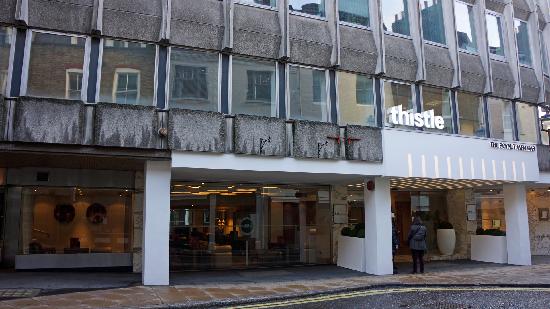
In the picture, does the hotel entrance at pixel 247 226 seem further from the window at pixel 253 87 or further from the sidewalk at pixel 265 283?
the window at pixel 253 87

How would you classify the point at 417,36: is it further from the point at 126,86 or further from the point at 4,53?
the point at 4,53

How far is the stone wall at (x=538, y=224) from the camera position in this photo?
20.9 metres

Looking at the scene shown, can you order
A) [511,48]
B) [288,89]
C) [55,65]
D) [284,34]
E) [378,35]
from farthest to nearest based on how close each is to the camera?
[511,48], [378,35], [288,89], [284,34], [55,65]

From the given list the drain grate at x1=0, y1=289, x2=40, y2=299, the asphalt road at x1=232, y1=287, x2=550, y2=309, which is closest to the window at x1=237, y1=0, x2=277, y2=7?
the asphalt road at x1=232, y1=287, x2=550, y2=309

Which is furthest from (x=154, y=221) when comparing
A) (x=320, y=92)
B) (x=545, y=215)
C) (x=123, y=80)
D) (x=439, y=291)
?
(x=545, y=215)

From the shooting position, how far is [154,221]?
11.4 metres

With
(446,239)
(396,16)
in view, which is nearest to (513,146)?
(446,239)

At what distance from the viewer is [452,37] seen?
622 inches

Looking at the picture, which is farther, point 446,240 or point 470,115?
point 446,240

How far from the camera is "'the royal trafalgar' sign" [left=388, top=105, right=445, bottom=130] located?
1456cm

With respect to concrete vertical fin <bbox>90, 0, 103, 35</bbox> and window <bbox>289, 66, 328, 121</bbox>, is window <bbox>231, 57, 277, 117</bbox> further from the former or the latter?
concrete vertical fin <bbox>90, 0, 103, 35</bbox>

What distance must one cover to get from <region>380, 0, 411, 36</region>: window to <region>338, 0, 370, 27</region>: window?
63cm

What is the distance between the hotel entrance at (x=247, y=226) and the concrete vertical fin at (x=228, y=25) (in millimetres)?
4560

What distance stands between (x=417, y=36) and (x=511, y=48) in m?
4.46
